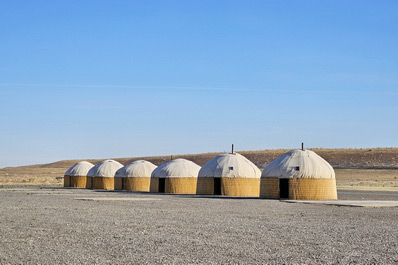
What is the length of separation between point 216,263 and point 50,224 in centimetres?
792

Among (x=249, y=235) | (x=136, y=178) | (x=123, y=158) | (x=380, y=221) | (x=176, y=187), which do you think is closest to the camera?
(x=249, y=235)

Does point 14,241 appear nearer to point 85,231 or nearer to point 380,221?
point 85,231

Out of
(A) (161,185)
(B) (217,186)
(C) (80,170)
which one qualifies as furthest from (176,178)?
(C) (80,170)

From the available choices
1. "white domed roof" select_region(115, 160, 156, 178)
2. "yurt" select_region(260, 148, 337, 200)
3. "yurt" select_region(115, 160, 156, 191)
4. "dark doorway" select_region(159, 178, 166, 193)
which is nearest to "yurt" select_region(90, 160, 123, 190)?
"white domed roof" select_region(115, 160, 156, 178)

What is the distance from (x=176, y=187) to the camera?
145 feet

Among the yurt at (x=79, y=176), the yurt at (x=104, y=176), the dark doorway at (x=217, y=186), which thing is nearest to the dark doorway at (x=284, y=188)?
the dark doorway at (x=217, y=186)

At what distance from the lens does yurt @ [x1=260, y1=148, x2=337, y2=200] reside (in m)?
33.1

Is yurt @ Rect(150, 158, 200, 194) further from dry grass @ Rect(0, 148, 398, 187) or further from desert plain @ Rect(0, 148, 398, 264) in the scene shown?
dry grass @ Rect(0, 148, 398, 187)

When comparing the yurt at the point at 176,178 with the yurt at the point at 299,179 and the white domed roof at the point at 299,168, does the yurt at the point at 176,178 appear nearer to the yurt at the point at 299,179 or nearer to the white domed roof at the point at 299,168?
the yurt at the point at 299,179

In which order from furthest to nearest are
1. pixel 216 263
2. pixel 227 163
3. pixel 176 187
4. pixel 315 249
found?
1. pixel 176 187
2. pixel 227 163
3. pixel 315 249
4. pixel 216 263

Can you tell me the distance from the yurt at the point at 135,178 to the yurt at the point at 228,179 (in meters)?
11.5

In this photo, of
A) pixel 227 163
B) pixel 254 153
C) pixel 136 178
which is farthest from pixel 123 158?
pixel 227 163

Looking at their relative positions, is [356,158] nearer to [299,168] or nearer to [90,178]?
[90,178]

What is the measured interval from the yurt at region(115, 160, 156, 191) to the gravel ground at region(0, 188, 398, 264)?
1165 inches
